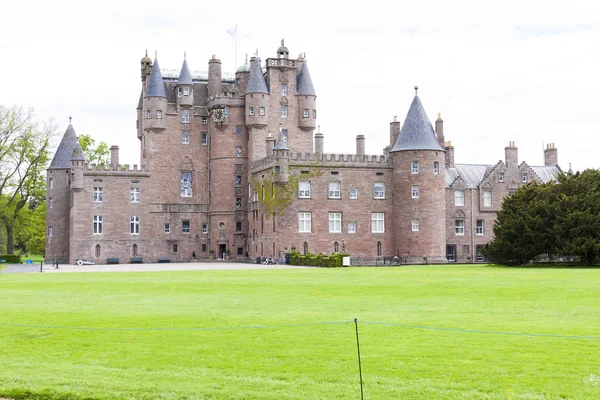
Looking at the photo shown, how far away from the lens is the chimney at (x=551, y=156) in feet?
283

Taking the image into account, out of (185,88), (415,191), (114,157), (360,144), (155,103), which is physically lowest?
Answer: (415,191)

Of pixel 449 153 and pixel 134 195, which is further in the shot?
pixel 449 153

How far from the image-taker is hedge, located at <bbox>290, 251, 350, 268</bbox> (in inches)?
2375

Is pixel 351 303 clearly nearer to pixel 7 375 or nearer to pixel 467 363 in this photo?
pixel 467 363

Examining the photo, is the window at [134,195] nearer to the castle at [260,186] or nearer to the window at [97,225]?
the castle at [260,186]

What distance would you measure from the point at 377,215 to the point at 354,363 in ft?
193

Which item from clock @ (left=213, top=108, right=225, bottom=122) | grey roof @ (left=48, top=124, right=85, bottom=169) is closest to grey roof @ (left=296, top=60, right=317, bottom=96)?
clock @ (left=213, top=108, right=225, bottom=122)

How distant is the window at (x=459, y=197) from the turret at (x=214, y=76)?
25119mm

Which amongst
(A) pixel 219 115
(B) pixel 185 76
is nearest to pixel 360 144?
(A) pixel 219 115

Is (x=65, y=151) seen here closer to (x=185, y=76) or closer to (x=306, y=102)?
(x=185, y=76)

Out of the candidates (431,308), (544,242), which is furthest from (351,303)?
(544,242)

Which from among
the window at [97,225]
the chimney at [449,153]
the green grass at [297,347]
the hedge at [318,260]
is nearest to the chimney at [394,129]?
the chimney at [449,153]

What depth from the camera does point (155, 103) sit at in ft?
257

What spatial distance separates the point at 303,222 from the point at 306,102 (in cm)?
1415
